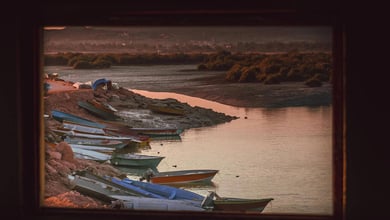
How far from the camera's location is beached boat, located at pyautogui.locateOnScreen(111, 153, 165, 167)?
392cm

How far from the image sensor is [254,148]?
12.8ft

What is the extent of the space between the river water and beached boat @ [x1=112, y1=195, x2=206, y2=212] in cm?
11

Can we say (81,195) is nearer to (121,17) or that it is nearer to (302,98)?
(121,17)

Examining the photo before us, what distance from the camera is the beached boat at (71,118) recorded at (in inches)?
154

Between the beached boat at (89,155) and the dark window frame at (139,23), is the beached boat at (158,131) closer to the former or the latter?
the beached boat at (89,155)

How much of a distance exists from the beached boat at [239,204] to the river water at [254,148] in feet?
0.11

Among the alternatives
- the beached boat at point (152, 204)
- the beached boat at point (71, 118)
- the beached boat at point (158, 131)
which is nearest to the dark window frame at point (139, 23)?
the beached boat at point (152, 204)

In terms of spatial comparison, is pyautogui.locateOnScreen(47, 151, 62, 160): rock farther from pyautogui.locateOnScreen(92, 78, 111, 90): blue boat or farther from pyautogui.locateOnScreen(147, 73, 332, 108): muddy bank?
pyautogui.locateOnScreen(147, 73, 332, 108): muddy bank

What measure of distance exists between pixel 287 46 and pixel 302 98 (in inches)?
13.3

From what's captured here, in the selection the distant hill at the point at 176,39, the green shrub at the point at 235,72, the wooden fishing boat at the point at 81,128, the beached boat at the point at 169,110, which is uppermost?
the distant hill at the point at 176,39

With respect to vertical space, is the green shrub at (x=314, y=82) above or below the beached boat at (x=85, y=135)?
above

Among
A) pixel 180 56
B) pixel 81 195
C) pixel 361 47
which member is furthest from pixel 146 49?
pixel 361 47

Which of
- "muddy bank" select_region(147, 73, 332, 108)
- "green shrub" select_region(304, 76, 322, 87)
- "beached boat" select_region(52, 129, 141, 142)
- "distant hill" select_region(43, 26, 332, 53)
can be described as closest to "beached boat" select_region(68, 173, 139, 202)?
"beached boat" select_region(52, 129, 141, 142)

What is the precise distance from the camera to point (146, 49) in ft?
13.0
